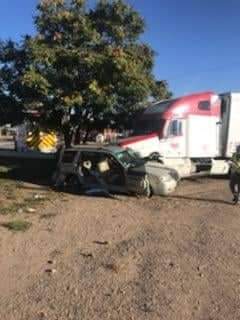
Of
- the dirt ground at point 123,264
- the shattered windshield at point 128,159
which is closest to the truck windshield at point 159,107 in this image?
the shattered windshield at point 128,159

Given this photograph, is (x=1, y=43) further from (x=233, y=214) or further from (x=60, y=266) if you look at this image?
(x=60, y=266)

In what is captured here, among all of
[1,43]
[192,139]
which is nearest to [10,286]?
[192,139]

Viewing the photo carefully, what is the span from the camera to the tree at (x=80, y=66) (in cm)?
2194

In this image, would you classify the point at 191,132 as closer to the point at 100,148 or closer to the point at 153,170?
the point at 100,148

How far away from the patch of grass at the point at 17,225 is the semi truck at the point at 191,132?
8158 millimetres

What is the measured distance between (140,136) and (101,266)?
12.4m

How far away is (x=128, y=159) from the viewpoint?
56.9 feet

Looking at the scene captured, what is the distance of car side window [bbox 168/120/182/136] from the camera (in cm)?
Answer: 2164

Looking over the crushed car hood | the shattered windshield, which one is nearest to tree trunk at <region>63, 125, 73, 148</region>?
the shattered windshield

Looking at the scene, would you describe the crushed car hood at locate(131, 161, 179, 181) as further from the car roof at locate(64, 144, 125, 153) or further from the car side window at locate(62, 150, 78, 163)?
the car side window at locate(62, 150, 78, 163)

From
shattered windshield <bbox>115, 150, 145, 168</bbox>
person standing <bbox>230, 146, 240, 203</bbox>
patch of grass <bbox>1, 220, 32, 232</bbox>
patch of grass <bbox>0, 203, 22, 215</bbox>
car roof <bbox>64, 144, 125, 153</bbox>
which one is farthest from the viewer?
car roof <bbox>64, 144, 125, 153</bbox>

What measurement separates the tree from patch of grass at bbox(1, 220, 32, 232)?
9.49 meters

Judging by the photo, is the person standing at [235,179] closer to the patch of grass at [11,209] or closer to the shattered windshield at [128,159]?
the shattered windshield at [128,159]

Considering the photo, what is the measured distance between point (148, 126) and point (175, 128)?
1152mm
